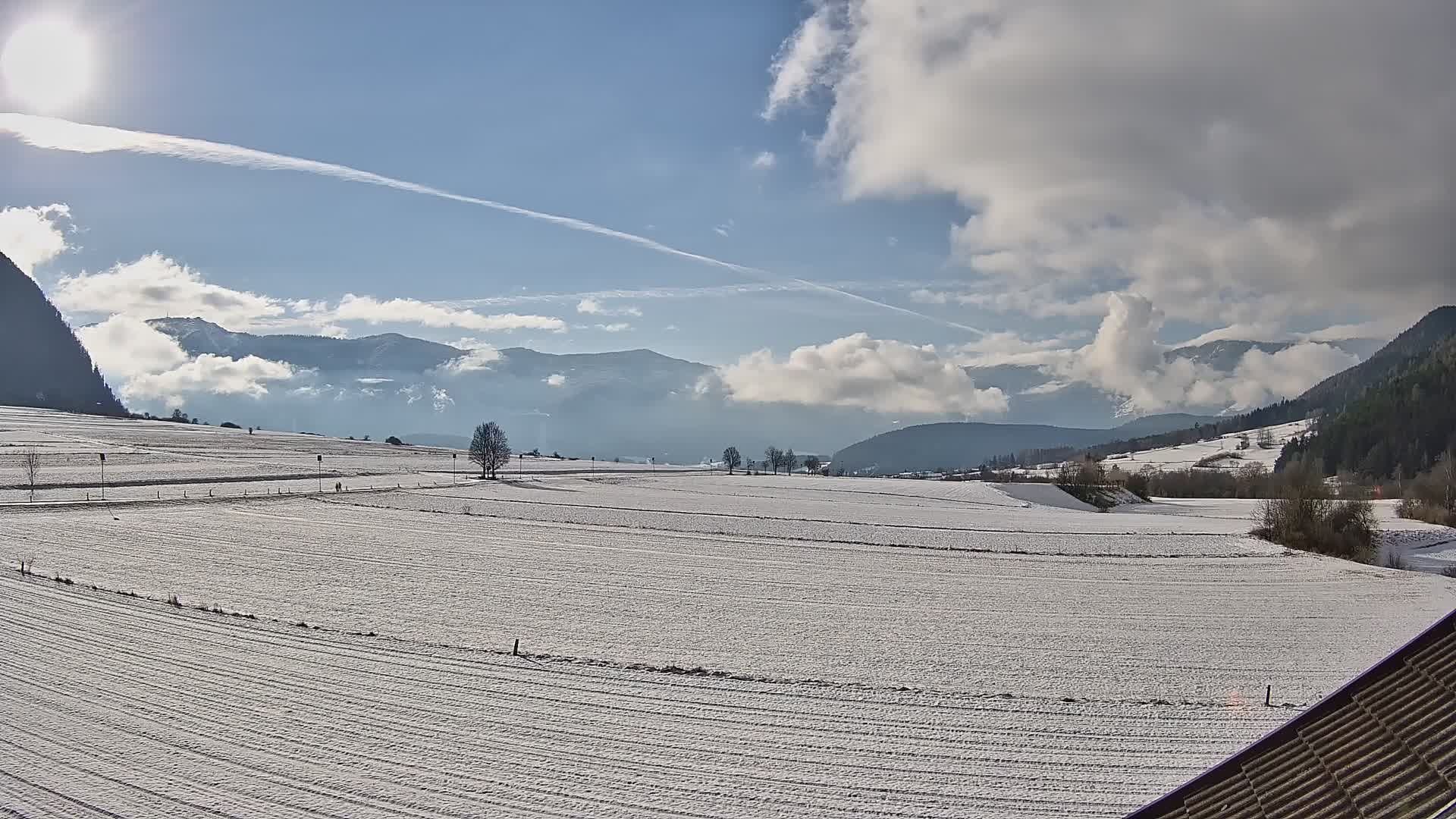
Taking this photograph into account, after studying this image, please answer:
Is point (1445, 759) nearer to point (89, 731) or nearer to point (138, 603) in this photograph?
point (89, 731)

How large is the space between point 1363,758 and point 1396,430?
174779 millimetres

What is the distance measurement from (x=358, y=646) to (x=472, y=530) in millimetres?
30350

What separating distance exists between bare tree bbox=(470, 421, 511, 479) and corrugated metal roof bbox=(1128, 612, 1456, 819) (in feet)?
346

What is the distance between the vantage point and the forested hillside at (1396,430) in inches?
5428

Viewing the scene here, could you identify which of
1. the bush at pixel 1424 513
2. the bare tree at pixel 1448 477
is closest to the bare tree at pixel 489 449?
the bush at pixel 1424 513

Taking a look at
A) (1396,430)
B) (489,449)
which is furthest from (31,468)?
(1396,430)

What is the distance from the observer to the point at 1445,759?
248 inches

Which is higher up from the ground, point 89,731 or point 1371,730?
point 1371,730

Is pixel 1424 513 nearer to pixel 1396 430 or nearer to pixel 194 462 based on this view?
pixel 1396 430

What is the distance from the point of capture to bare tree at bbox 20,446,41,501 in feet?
222

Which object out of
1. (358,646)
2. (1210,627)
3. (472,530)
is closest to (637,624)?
(358,646)

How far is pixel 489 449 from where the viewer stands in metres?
111

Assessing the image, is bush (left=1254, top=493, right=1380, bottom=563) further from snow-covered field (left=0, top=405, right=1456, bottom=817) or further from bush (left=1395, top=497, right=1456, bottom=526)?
bush (left=1395, top=497, right=1456, bottom=526)

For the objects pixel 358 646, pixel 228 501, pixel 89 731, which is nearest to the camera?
pixel 89 731
